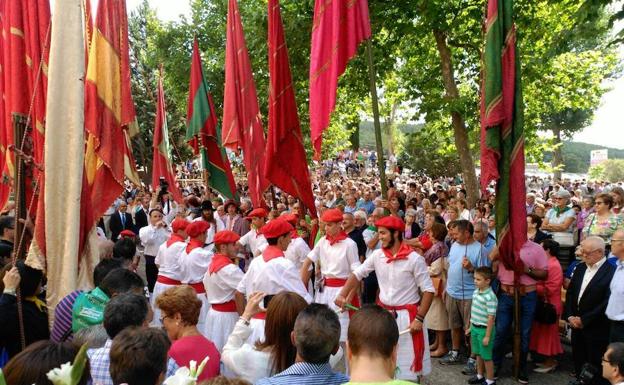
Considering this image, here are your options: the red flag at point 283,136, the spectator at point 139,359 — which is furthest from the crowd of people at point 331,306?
the red flag at point 283,136

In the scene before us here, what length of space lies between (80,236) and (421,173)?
107 ft

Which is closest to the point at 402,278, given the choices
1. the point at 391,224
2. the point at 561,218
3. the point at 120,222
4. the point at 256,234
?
the point at 391,224

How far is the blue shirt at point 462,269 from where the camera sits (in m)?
7.12

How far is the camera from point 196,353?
358 cm

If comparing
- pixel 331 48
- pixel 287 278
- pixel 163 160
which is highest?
pixel 331 48

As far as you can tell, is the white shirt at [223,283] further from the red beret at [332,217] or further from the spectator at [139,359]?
the spectator at [139,359]

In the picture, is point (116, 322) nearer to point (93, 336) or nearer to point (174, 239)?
point (93, 336)

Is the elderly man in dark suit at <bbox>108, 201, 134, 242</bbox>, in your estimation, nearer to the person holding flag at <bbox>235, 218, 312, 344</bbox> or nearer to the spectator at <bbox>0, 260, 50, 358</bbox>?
the person holding flag at <bbox>235, 218, 312, 344</bbox>

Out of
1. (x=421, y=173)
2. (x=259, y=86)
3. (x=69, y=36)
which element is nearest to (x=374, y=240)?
(x=69, y=36)

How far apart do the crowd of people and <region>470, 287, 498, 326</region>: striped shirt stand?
0.02 meters

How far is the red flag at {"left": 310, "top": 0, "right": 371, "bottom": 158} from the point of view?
7.13 meters

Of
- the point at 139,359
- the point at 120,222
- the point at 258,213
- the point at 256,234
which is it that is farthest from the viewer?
the point at 120,222

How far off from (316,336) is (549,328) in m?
5.04

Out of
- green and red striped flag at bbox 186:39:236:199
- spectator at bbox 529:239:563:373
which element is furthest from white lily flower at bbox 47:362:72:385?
green and red striped flag at bbox 186:39:236:199
